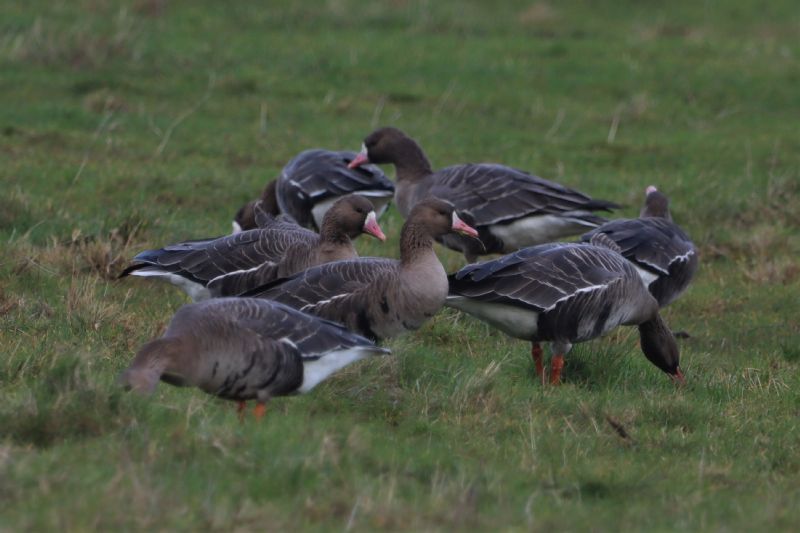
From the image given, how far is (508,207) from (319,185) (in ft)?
6.00

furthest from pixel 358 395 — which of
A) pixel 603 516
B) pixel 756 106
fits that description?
pixel 756 106

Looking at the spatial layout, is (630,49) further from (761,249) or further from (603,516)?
(603,516)

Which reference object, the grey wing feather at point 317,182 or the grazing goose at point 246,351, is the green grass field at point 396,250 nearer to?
the grazing goose at point 246,351

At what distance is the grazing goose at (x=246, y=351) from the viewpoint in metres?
6.78

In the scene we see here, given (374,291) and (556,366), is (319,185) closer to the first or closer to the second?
(374,291)

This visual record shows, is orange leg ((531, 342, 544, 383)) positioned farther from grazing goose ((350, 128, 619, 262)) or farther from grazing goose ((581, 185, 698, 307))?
grazing goose ((350, 128, 619, 262))

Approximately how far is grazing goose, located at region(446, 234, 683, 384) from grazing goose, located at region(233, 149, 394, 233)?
3.67m

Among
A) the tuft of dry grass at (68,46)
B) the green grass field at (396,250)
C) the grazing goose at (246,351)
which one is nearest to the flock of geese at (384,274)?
the grazing goose at (246,351)

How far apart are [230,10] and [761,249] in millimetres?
11118

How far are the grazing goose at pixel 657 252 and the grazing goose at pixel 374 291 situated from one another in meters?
2.42

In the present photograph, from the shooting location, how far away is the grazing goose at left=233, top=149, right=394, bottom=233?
41.3 ft

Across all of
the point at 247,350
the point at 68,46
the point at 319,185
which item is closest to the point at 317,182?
the point at 319,185

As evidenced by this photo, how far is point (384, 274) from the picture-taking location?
8.67 meters

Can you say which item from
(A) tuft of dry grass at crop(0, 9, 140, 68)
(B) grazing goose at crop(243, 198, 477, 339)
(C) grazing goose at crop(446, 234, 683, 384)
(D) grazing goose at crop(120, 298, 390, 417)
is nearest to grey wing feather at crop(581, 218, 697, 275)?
(C) grazing goose at crop(446, 234, 683, 384)
